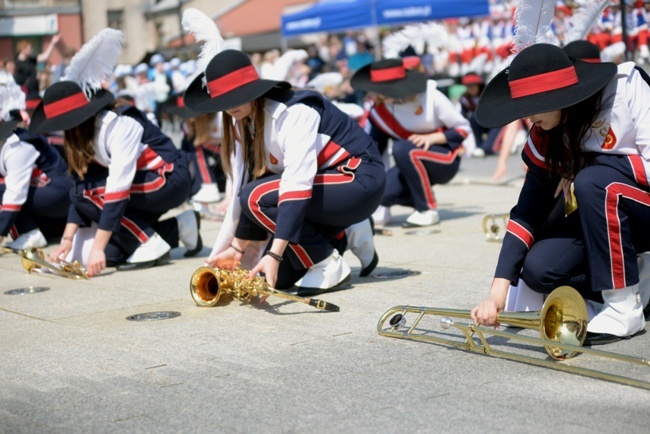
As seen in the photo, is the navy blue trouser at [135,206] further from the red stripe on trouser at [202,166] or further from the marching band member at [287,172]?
the red stripe on trouser at [202,166]

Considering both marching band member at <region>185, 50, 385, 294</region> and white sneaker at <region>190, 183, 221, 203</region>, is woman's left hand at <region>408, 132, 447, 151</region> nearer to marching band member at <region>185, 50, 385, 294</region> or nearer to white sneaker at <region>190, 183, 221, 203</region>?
marching band member at <region>185, 50, 385, 294</region>

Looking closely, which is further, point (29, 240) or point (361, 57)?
point (361, 57)

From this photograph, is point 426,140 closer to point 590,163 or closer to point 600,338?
point 590,163

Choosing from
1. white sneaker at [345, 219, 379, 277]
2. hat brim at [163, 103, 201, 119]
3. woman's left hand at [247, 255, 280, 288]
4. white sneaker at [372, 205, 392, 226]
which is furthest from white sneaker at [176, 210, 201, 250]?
hat brim at [163, 103, 201, 119]

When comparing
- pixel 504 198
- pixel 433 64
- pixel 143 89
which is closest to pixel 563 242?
pixel 504 198

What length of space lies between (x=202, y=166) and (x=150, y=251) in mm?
4437

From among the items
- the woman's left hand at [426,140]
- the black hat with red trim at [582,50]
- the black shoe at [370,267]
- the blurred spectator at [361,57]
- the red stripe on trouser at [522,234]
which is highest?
the black hat with red trim at [582,50]

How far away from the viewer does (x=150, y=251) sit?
6.61m

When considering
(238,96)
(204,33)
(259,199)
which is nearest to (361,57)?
(204,33)

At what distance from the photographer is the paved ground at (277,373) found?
315cm

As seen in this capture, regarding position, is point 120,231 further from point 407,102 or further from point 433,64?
point 433,64

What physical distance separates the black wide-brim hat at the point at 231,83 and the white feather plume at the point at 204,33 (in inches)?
32.7

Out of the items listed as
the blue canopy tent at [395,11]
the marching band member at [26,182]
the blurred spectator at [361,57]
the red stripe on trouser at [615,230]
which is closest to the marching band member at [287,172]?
the red stripe on trouser at [615,230]

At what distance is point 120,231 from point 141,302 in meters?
1.35
